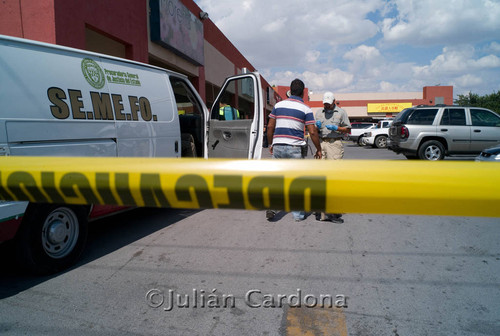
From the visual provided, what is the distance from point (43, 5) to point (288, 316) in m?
7.64

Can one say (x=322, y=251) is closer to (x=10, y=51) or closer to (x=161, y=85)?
(x=161, y=85)

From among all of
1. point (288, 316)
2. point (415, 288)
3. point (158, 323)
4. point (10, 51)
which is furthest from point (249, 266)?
point (10, 51)

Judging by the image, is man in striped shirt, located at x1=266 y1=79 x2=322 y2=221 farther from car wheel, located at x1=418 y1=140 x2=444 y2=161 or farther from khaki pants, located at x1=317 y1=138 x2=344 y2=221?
car wheel, located at x1=418 y1=140 x2=444 y2=161

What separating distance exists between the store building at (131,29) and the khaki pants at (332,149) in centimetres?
173

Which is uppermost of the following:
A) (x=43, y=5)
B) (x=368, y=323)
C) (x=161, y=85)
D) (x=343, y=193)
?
(x=43, y=5)

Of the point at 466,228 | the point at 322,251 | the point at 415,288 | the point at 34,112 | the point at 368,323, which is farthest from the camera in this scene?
the point at 466,228

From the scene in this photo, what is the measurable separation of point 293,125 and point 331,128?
0.71 m

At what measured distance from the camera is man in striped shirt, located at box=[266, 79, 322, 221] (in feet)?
15.9

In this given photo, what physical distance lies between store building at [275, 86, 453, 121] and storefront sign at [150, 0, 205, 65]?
4261cm

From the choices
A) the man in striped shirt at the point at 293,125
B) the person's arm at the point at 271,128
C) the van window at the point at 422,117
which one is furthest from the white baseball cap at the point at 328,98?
the van window at the point at 422,117

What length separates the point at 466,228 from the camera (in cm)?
477

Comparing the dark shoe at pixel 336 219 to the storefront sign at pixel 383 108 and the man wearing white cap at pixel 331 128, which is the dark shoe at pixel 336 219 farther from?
the storefront sign at pixel 383 108

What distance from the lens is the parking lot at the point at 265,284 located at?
2.46 metres

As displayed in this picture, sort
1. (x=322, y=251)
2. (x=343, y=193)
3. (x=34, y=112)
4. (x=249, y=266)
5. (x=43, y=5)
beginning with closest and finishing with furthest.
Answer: (x=343, y=193) → (x=34, y=112) → (x=249, y=266) → (x=322, y=251) → (x=43, y=5)
